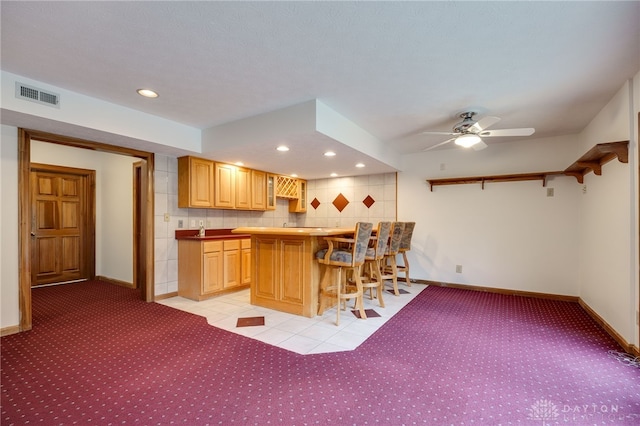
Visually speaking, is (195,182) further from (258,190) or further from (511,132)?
(511,132)

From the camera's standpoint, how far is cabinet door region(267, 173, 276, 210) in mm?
5645

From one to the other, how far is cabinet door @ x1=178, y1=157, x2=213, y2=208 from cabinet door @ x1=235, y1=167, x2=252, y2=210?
1.79 ft

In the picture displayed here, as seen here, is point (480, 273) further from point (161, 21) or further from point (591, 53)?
point (161, 21)

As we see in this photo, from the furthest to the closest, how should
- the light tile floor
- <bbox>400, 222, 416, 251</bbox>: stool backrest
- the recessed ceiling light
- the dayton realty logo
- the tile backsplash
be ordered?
<bbox>400, 222, 416, 251</bbox>: stool backrest < the tile backsplash < the recessed ceiling light < the light tile floor < the dayton realty logo

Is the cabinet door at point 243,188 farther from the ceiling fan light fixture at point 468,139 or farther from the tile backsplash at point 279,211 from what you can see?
the ceiling fan light fixture at point 468,139

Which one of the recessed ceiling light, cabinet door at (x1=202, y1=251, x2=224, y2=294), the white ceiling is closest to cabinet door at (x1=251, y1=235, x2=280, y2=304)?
cabinet door at (x1=202, y1=251, x2=224, y2=294)

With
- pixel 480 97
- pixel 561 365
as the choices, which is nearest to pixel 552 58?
pixel 480 97

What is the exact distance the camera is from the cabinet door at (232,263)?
14.2 feet

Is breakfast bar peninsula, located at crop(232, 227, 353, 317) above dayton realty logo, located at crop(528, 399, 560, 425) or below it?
above

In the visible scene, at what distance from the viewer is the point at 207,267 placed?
4070 millimetres

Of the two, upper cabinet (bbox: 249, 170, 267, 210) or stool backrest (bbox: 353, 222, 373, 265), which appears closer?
stool backrest (bbox: 353, 222, 373, 265)

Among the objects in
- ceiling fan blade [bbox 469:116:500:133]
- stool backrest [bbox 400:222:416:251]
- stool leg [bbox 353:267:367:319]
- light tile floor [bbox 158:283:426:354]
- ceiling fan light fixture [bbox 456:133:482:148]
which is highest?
ceiling fan blade [bbox 469:116:500:133]

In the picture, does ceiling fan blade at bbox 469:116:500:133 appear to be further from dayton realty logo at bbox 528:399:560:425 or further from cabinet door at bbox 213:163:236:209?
cabinet door at bbox 213:163:236:209

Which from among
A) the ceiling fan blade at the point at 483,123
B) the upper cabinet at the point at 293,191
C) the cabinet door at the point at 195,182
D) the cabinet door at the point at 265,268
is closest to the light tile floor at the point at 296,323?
the cabinet door at the point at 265,268
